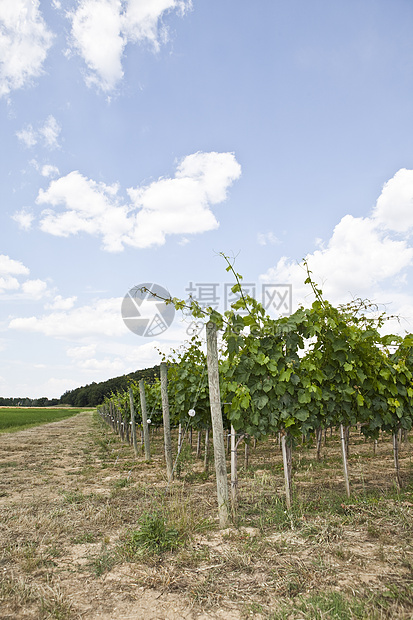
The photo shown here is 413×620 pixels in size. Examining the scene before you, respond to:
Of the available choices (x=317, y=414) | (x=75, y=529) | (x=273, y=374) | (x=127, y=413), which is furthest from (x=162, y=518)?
(x=127, y=413)

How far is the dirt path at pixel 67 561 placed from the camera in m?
2.94

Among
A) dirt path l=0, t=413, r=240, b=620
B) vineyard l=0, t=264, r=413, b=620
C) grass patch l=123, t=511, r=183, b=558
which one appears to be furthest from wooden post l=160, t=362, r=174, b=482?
grass patch l=123, t=511, r=183, b=558

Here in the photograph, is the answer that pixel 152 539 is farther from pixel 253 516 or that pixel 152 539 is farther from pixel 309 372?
pixel 309 372

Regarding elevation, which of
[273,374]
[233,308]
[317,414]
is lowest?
[317,414]

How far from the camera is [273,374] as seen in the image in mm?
5094

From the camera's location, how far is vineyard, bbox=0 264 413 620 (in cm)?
301

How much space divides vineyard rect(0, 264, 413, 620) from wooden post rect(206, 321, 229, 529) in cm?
1

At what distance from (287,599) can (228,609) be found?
1.39ft

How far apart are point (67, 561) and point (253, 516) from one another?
215 centimetres

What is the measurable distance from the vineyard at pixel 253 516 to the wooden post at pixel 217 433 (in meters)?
0.01

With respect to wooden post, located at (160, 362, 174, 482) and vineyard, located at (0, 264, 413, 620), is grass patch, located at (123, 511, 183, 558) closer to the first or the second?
vineyard, located at (0, 264, 413, 620)

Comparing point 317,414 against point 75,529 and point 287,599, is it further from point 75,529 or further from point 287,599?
point 75,529

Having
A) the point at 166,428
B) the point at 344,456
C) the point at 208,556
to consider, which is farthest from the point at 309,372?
the point at 166,428

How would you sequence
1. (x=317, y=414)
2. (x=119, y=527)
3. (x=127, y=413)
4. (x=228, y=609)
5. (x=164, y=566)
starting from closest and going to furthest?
(x=228, y=609), (x=164, y=566), (x=119, y=527), (x=317, y=414), (x=127, y=413)
